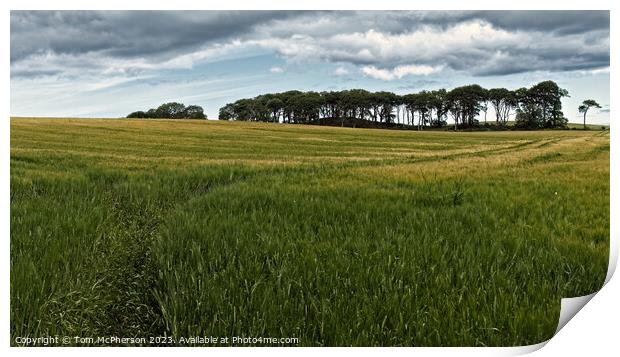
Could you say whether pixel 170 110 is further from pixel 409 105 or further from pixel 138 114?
pixel 409 105

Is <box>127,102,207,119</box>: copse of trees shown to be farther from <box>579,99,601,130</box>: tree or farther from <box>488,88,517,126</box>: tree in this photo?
<box>579,99,601,130</box>: tree

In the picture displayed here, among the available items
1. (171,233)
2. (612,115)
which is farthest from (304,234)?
(612,115)

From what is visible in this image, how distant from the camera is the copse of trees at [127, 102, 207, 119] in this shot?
3090mm

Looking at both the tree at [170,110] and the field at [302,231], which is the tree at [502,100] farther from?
the tree at [170,110]

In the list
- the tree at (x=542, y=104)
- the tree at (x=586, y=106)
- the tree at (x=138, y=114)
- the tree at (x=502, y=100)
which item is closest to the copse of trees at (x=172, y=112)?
the tree at (x=138, y=114)

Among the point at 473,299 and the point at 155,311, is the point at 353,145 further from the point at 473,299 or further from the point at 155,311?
the point at 155,311

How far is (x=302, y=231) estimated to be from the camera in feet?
9.24

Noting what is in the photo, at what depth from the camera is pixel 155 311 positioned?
7.82 feet

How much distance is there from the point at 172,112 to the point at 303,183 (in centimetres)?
106

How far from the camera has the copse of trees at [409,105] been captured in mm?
3230

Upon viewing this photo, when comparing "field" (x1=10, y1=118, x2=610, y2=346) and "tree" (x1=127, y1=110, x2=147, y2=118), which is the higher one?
"tree" (x1=127, y1=110, x2=147, y2=118)

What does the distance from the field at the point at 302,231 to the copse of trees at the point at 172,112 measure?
82mm

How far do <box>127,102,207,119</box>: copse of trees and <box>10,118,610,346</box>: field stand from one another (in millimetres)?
82

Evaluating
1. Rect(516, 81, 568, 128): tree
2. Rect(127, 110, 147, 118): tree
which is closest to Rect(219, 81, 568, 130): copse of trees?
Rect(516, 81, 568, 128): tree
